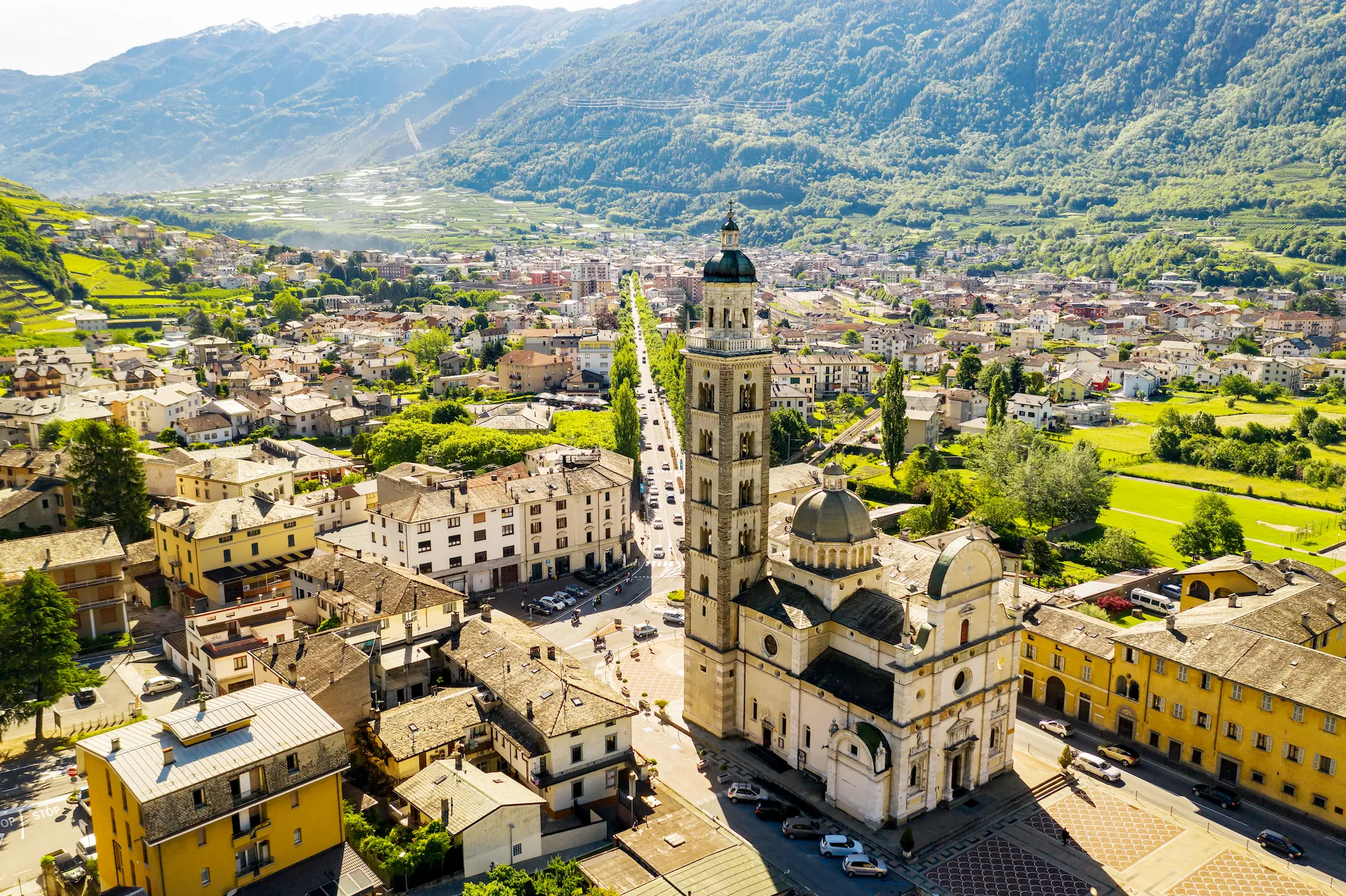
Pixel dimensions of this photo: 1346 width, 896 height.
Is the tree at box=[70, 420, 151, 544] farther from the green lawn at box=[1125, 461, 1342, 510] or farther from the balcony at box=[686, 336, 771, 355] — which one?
the green lawn at box=[1125, 461, 1342, 510]

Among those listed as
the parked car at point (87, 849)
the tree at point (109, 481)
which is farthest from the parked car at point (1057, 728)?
the tree at point (109, 481)

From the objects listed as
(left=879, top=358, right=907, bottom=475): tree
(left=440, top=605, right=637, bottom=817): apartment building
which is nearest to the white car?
(left=440, top=605, right=637, bottom=817): apartment building

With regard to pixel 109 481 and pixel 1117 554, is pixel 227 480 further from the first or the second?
pixel 1117 554

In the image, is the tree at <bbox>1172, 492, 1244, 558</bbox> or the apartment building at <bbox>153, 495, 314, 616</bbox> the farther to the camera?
the tree at <bbox>1172, 492, 1244, 558</bbox>

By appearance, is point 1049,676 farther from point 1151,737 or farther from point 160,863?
point 160,863

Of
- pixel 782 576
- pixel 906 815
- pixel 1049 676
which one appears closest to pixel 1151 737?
pixel 1049 676

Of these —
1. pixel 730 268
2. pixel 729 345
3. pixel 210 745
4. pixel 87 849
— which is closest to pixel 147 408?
pixel 87 849

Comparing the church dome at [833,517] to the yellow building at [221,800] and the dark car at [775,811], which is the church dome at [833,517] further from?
the yellow building at [221,800]
